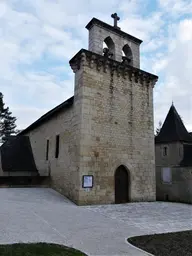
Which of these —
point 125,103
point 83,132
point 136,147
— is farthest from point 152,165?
point 83,132

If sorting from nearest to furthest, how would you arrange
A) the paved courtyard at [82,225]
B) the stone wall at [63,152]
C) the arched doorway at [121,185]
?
the paved courtyard at [82,225] → the stone wall at [63,152] → the arched doorway at [121,185]

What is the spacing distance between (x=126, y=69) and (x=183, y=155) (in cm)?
651

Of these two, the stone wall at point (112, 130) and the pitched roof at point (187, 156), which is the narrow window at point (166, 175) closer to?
the pitched roof at point (187, 156)

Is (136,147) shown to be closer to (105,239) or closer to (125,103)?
(125,103)

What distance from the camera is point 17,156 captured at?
54.4 ft

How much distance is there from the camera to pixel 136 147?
1187 centimetres

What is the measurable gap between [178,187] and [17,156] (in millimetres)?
10798

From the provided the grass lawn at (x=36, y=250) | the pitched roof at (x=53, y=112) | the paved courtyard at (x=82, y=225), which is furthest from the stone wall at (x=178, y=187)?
the grass lawn at (x=36, y=250)

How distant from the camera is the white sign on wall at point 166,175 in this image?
14492 mm

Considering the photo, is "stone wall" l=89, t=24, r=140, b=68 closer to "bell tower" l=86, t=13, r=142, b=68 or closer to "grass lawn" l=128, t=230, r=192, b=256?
"bell tower" l=86, t=13, r=142, b=68

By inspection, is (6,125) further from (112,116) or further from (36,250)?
(36,250)

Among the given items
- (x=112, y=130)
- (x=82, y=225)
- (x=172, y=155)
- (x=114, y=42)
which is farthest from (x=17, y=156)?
(x=82, y=225)

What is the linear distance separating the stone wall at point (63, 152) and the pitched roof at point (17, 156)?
861 mm

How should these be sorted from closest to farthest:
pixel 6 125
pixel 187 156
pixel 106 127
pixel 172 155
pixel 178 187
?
pixel 106 127 → pixel 178 187 → pixel 187 156 → pixel 172 155 → pixel 6 125
